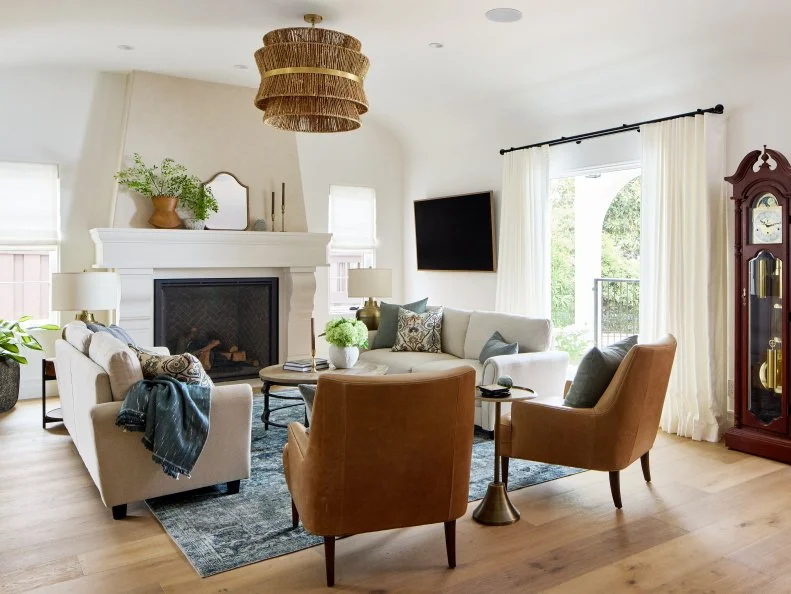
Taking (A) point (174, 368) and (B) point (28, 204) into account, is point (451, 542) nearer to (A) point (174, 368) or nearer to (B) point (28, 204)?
(A) point (174, 368)

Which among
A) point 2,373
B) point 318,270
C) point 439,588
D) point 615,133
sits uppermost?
point 615,133

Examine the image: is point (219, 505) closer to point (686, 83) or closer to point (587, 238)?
point (686, 83)

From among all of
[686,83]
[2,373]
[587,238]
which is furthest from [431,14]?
[587,238]

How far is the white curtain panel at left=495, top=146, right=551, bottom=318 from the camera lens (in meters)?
6.09

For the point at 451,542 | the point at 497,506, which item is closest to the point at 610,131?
the point at 497,506

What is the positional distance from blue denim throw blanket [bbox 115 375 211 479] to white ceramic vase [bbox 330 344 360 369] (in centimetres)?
148

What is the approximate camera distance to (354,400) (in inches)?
96.6

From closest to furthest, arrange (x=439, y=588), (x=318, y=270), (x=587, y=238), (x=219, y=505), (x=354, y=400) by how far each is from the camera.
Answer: (x=354, y=400) < (x=439, y=588) < (x=219, y=505) < (x=318, y=270) < (x=587, y=238)

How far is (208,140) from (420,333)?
273cm

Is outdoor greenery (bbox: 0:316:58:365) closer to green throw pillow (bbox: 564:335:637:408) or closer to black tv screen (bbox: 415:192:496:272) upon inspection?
black tv screen (bbox: 415:192:496:272)

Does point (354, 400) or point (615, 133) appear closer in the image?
point (354, 400)

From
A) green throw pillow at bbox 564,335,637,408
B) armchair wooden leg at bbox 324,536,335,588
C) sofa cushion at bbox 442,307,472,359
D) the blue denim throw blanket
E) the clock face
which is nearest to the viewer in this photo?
armchair wooden leg at bbox 324,536,335,588

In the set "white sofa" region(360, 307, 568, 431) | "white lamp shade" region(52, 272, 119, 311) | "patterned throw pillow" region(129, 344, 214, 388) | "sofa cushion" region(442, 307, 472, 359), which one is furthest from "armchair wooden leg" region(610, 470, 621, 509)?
"white lamp shade" region(52, 272, 119, 311)

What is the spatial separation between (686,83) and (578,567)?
11.9 ft
